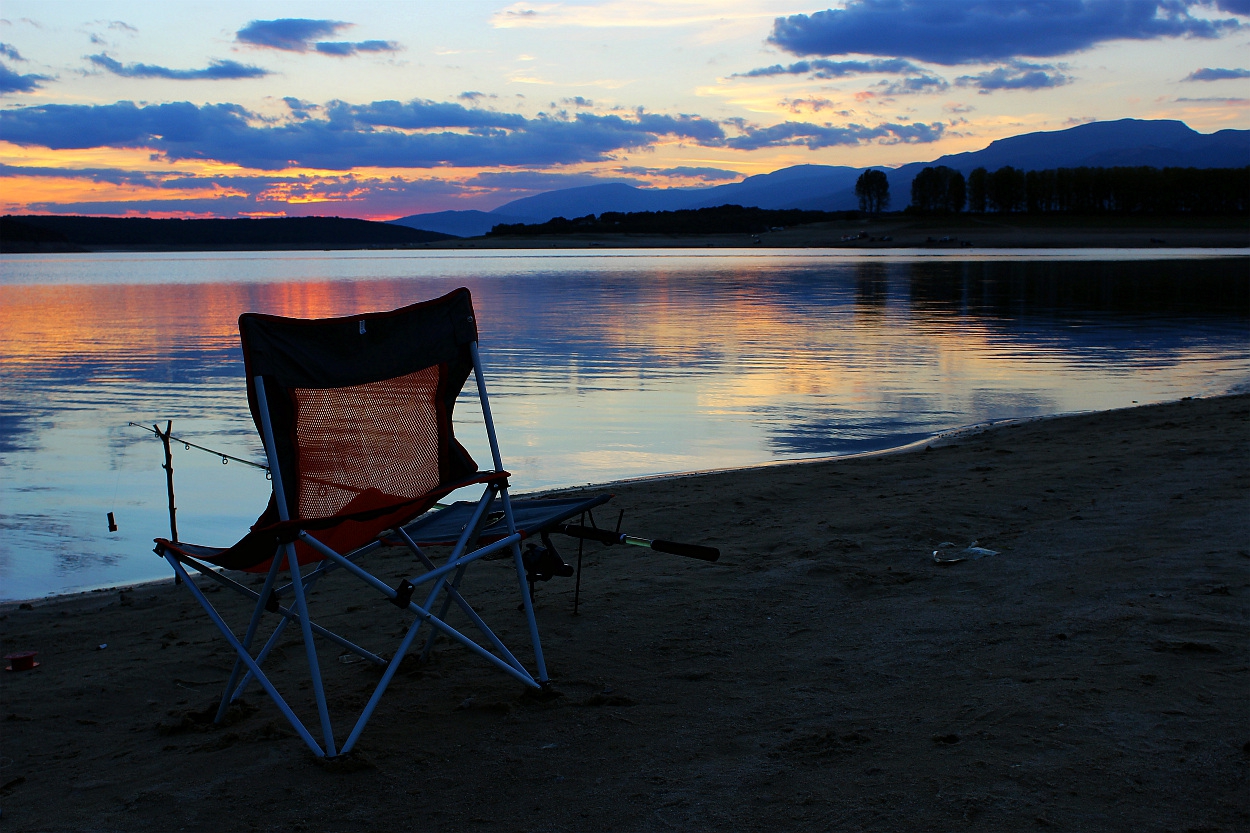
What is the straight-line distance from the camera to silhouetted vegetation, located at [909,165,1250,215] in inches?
4085

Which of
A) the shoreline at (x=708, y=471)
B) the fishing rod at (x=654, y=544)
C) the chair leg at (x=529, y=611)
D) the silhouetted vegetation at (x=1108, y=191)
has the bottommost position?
the shoreline at (x=708, y=471)

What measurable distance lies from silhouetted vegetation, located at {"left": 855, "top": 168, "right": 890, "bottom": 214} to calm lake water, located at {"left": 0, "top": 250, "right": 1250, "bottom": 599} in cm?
11051

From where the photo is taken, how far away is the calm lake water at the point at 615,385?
24.7ft

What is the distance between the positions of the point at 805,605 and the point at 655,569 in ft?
3.29

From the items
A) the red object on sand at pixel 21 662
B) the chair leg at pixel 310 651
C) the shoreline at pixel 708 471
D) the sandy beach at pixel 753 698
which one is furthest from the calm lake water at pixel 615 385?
the chair leg at pixel 310 651

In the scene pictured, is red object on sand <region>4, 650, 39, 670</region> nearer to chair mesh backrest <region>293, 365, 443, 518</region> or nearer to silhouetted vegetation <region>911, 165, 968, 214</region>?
chair mesh backrest <region>293, 365, 443, 518</region>

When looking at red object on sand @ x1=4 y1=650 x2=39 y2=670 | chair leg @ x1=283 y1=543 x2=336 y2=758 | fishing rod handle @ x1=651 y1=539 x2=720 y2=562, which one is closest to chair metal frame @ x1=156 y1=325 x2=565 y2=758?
chair leg @ x1=283 y1=543 x2=336 y2=758

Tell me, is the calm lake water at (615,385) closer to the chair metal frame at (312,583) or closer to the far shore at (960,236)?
the chair metal frame at (312,583)

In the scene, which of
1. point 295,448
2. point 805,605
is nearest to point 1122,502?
point 805,605

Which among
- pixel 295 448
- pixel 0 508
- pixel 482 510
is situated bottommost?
pixel 0 508

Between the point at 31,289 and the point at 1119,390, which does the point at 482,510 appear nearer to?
the point at 1119,390

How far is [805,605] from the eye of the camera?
4203 mm

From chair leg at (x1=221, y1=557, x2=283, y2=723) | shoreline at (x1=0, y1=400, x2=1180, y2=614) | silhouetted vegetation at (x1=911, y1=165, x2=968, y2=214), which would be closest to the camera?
chair leg at (x1=221, y1=557, x2=283, y2=723)

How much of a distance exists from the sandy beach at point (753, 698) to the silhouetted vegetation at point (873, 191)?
137m
